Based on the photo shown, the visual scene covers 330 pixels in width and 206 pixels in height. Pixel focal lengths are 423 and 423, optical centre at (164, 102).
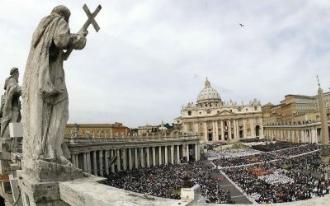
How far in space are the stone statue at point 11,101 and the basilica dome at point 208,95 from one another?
15359 cm

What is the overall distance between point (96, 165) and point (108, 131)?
4663 cm

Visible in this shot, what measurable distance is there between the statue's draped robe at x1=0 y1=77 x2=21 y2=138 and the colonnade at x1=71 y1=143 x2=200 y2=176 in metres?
24.8

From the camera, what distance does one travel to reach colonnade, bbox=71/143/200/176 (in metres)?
46.9

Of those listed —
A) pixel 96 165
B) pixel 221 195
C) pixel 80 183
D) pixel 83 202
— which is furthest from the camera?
pixel 96 165

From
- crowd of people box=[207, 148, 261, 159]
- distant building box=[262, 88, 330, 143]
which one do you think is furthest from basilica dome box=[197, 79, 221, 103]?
crowd of people box=[207, 148, 261, 159]

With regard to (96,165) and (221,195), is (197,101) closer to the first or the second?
(96,165)

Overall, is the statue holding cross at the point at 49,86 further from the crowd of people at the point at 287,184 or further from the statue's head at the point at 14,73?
the crowd of people at the point at 287,184

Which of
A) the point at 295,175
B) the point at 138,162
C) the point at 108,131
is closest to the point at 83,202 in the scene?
the point at 295,175

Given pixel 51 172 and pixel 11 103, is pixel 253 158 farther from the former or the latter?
pixel 51 172

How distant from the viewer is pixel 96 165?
166 ft

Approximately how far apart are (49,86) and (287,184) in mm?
31729

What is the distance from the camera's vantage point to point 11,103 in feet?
42.2

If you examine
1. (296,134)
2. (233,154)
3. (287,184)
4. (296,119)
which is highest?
(296,119)

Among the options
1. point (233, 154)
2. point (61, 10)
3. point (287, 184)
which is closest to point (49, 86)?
point (61, 10)
